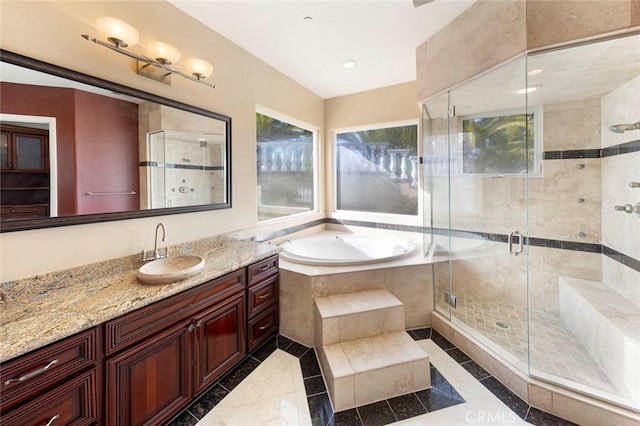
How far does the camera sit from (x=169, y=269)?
176 centimetres

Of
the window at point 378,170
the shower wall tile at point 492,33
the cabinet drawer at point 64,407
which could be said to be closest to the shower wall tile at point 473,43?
the shower wall tile at point 492,33

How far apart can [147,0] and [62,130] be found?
3.48 ft

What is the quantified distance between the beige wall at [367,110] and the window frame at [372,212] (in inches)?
1.2

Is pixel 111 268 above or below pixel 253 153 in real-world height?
below

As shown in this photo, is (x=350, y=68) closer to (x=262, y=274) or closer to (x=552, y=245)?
(x=262, y=274)

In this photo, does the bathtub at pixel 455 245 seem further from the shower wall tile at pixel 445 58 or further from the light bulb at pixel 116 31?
the light bulb at pixel 116 31

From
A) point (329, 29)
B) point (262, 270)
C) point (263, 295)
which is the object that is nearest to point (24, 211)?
point (262, 270)

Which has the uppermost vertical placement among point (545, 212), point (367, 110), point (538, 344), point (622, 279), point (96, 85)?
point (367, 110)

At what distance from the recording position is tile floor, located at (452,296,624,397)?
5.67 ft

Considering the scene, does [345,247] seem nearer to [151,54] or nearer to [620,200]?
[620,200]

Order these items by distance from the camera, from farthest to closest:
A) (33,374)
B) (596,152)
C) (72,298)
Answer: (596,152) < (72,298) < (33,374)

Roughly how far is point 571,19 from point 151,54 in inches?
102

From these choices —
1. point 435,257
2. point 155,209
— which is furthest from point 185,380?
point 435,257

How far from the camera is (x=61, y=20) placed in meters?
1.41
